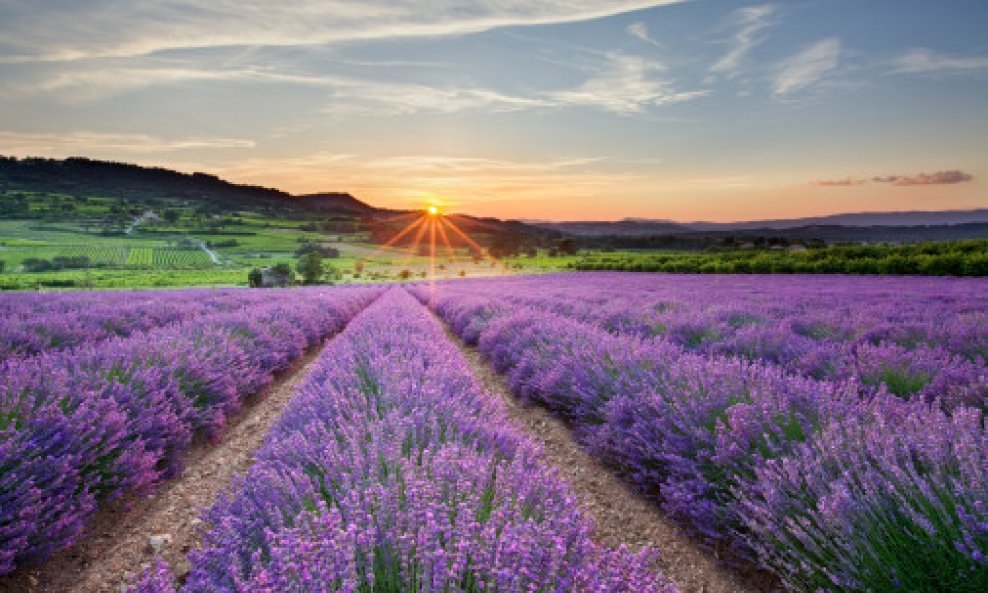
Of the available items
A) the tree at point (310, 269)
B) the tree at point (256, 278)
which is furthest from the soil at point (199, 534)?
the tree at point (310, 269)

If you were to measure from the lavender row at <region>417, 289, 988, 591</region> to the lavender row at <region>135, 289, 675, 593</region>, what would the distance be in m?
0.67

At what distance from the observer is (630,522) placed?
3174 millimetres

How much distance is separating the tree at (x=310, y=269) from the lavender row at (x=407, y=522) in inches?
1685

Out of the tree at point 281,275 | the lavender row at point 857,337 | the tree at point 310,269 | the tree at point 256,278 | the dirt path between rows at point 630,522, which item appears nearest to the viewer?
the dirt path between rows at point 630,522

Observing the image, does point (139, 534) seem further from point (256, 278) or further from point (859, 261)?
point (256, 278)

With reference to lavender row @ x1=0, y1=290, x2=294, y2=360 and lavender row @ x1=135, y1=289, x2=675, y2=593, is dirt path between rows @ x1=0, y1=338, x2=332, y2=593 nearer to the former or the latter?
lavender row @ x1=135, y1=289, x2=675, y2=593

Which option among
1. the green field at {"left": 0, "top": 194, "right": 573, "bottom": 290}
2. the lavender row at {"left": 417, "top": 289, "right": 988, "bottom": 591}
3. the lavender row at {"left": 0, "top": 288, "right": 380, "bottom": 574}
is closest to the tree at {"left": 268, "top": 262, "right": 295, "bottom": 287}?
the green field at {"left": 0, "top": 194, "right": 573, "bottom": 290}

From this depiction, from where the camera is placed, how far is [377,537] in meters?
1.65

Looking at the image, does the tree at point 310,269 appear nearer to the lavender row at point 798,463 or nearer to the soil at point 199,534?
the soil at point 199,534

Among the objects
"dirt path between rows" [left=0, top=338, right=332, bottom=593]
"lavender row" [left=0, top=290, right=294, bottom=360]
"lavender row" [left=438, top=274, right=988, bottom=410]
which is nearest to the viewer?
"dirt path between rows" [left=0, top=338, right=332, bottom=593]

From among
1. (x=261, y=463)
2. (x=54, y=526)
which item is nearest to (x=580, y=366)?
(x=261, y=463)

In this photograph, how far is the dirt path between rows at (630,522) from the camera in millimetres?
2553

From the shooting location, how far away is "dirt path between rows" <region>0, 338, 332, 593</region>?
8.89ft

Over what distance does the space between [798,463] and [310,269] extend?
4478 centimetres
